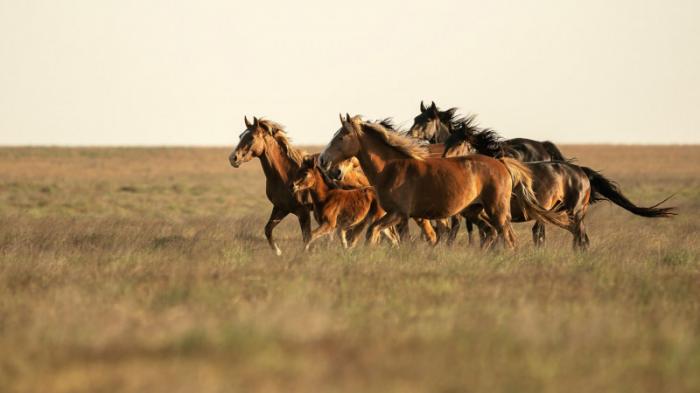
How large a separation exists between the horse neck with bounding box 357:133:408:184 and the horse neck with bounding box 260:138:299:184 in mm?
A: 1889

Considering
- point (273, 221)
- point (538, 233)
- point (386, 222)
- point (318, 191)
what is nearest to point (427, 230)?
point (538, 233)

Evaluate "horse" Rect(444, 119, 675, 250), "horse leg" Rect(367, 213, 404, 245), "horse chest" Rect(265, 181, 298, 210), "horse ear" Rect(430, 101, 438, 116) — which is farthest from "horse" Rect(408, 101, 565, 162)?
"horse leg" Rect(367, 213, 404, 245)

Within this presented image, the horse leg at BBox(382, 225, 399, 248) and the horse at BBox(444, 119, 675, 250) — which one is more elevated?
the horse at BBox(444, 119, 675, 250)

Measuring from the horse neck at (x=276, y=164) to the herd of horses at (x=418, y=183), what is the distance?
13mm

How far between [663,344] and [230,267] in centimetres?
494

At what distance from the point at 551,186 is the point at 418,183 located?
2.22 metres

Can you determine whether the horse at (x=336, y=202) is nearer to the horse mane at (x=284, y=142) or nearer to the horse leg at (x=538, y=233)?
the horse mane at (x=284, y=142)

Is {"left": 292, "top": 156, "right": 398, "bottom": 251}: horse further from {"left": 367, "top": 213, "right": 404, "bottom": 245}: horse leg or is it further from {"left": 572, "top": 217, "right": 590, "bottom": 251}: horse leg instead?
{"left": 572, "top": 217, "right": 590, "bottom": 251}: horse leg

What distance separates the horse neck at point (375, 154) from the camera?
11773mm

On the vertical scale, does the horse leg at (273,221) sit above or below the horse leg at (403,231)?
above

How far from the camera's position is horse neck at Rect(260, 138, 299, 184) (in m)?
13.4

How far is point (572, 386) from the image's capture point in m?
5.07

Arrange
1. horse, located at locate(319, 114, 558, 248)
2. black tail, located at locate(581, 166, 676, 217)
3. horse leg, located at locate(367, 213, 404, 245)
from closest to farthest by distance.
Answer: horse leg, located at locate(367, 213, 404, 245) → horse, located at locate(319, 114, 558, 248) → black tail, located at locate(581, 166, 676, 217)

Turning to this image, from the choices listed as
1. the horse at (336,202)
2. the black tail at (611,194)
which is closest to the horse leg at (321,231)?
the horse at (336,202)
